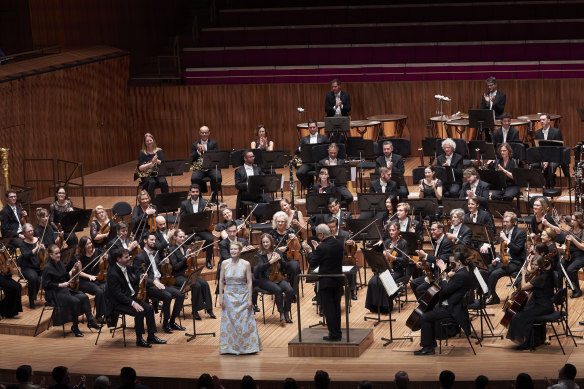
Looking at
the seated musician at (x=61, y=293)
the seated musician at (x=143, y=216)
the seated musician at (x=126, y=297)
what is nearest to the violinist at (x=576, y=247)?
the seated musician at (x=126, y=297)

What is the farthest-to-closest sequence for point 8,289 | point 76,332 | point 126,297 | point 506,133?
point 506,133 → point 8,289 → point 76,332 → point 126,297

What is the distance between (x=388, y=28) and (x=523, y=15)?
231 cm

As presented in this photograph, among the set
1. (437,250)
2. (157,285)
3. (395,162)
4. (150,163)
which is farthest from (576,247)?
(150,163)

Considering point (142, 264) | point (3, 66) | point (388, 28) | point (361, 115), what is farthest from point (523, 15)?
point (142, 264)

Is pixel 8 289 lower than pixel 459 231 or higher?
lower

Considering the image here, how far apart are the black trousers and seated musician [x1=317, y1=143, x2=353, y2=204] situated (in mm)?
2788

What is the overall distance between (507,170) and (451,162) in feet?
2.23

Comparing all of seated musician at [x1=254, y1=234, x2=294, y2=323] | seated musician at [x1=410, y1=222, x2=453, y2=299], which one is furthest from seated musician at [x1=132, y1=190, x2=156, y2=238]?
seated musician at [x1=410, y1=222, x2=453, y2=299]

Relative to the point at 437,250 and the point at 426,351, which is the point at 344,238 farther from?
the point at 426,351

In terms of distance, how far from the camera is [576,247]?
995 centimetres

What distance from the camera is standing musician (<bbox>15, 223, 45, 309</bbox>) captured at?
10.3m

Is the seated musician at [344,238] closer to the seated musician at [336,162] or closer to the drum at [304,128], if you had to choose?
the seated musician at [336,162]

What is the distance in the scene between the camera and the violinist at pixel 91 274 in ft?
32.5

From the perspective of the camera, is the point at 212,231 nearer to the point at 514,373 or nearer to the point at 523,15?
the point at 514,373
